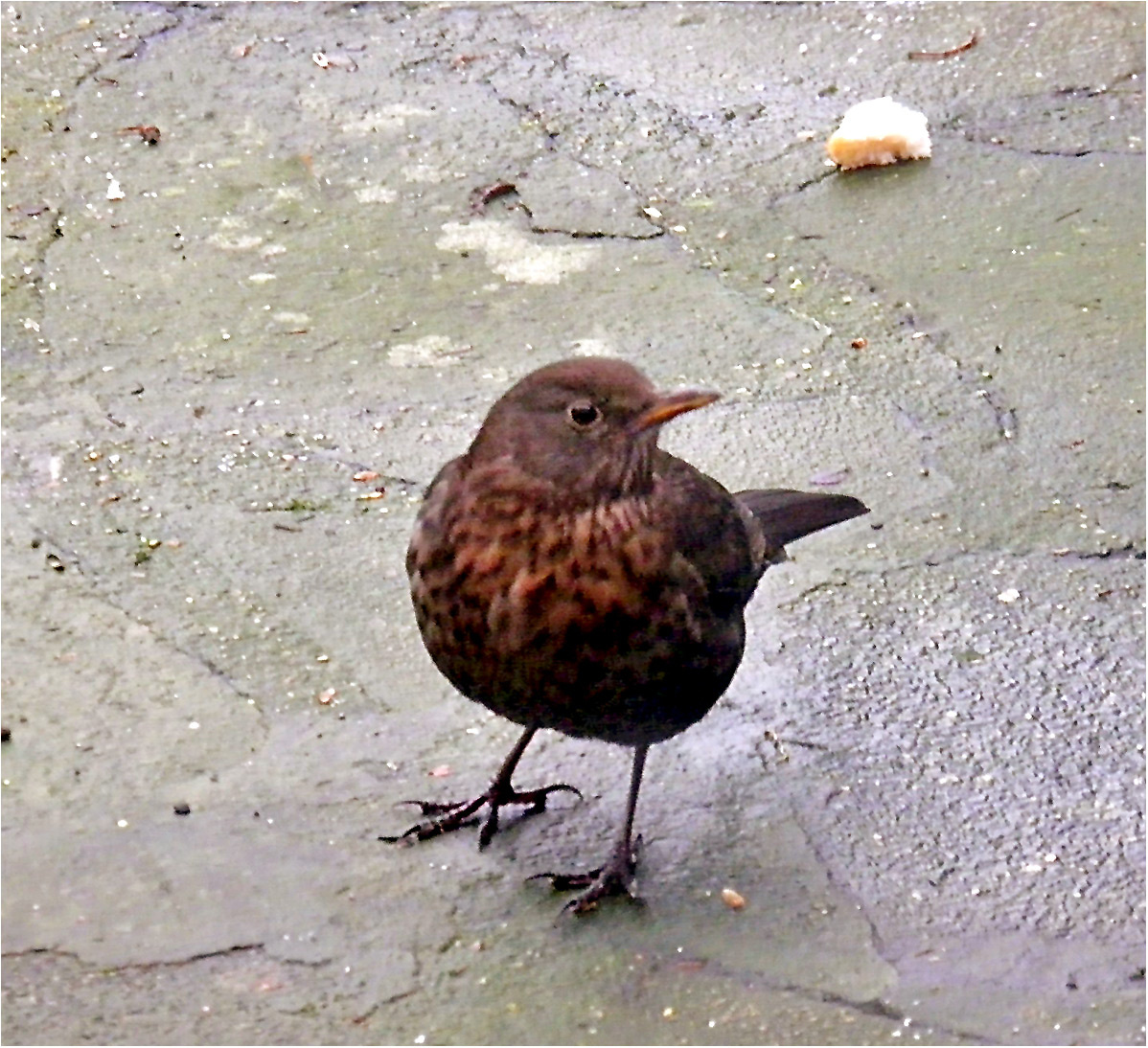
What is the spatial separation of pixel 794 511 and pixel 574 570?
39.8 inches

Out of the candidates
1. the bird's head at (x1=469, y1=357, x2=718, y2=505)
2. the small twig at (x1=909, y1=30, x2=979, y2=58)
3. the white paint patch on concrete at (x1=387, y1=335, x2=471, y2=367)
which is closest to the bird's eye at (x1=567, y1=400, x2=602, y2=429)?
the bird's head at (x1=469, y1=357, x2=718, y2=505)

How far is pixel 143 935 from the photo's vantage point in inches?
136

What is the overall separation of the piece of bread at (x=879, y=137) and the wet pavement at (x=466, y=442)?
0.12 m

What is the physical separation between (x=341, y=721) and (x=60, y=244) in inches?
95.0

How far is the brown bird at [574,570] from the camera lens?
3.40 m

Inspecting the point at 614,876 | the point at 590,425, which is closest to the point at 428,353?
the point at 590,425

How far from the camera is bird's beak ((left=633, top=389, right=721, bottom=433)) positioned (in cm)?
342

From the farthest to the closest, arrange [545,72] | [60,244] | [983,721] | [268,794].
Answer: [545,72], [60,244], [983,721], [268,794]

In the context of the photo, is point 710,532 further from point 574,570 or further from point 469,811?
point 469,811

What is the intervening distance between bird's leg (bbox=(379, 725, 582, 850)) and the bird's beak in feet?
2.06

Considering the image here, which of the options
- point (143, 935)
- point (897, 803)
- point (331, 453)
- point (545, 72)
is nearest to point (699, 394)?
point (897, 803)

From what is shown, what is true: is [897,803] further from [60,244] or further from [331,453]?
[60,244]

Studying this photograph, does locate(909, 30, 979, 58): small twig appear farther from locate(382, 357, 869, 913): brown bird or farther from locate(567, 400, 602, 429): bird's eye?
locate(567, 400, 602, 429): bird's eye

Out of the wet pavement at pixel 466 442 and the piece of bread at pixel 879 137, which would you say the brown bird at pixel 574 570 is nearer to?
the wet pavement at pixel 466 442
